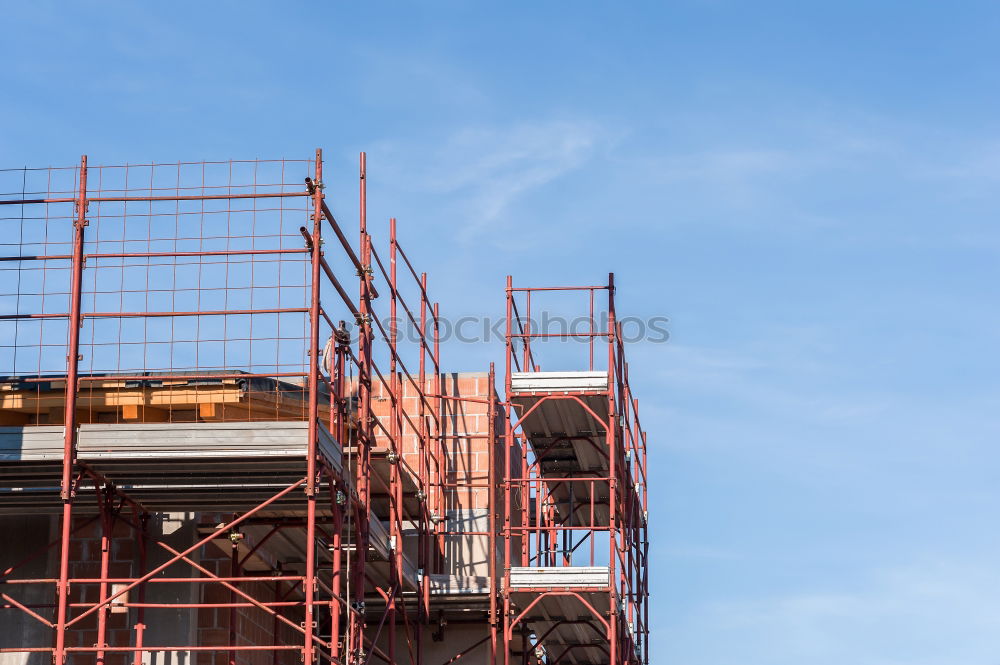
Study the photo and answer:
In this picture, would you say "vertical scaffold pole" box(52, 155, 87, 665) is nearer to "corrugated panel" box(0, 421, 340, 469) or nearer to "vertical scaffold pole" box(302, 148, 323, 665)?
"corrugated panel" box(0, 421, 340, 469)

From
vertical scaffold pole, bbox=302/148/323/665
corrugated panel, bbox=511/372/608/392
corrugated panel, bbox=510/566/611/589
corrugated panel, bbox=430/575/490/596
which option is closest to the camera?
vertical scaffold pole, bbox=302/148/323/665

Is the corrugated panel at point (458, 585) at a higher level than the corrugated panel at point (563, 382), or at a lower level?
lower

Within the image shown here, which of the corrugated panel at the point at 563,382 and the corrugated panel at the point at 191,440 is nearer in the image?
the corrugated panel at the point at 191,440

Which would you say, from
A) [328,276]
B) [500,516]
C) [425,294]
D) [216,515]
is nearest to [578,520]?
[500,516]

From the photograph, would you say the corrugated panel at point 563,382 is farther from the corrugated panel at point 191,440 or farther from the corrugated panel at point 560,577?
the corrugated panel at point 191,440

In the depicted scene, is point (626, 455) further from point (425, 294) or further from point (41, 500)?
point (41, 500)

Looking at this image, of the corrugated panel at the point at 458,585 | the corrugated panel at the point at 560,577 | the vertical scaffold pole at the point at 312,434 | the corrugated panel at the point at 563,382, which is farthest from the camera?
the corrugated panel at the point at 458,585

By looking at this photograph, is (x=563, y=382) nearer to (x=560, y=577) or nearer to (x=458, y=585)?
(x=560, y=577)

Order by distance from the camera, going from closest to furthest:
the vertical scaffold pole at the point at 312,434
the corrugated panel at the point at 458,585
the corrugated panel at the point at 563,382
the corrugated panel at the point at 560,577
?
the vertical scaffold pole at the point at 312,434 → the corrugated panel at the point at 560,577 → the corrugated panel at the point at 563,382 → the corrugated panel at the point at 458,585

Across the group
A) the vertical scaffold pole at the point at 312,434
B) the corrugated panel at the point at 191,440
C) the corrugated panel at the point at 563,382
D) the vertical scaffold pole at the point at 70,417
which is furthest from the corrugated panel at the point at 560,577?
the vertical scaffold pole at the point at 70,417

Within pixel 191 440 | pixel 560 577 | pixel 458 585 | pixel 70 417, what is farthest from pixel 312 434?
pixel 458 585

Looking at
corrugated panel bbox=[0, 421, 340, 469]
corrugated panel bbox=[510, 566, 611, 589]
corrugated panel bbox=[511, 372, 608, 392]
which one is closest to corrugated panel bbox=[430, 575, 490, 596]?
corrugated panel bbox=[510, 566, 611, 589]

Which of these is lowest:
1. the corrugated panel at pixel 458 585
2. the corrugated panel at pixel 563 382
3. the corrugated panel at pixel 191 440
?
the corrugated panel at pixel 458 585

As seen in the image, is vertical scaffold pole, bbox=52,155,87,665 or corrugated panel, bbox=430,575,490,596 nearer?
vertical scaffold pole, bbox=52,155,87,665
